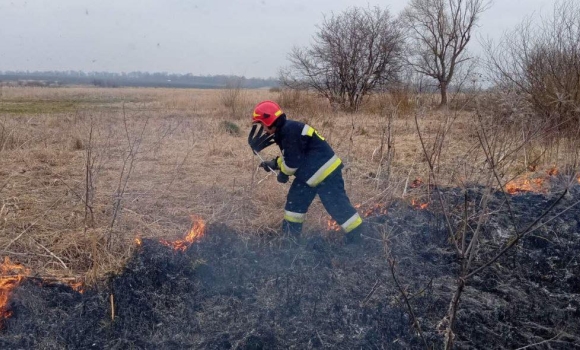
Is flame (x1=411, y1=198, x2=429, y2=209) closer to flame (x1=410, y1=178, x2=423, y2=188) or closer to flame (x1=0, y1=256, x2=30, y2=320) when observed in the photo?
flame (x1=410, y1=178, x2=423, y2=188)

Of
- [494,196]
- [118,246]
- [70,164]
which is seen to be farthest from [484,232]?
[70,164]

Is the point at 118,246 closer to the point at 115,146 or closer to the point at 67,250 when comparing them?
the point at 67,250

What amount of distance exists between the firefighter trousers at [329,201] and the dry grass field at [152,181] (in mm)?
382

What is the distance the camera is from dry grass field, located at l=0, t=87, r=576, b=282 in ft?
14.1

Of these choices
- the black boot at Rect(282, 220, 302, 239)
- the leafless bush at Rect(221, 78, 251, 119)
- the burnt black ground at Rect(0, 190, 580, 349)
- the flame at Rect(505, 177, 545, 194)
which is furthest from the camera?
the leafless bush at Rect(221, 78, 251, 119)

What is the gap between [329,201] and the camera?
15.0 ft

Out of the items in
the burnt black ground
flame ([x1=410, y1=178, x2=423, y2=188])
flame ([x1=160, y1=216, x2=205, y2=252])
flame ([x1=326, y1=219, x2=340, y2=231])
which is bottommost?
the burnt black ground

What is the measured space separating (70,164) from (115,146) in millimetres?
1450

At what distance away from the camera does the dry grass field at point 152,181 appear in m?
4.31

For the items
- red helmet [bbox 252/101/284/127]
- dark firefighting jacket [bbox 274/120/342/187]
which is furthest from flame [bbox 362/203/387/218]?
red helmet [bbox 252/101/284/127]

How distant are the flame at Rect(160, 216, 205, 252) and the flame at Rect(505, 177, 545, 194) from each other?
13.3ft

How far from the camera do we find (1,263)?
4.00 metres

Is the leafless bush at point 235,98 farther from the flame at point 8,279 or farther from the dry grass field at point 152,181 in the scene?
the flame at point 8,279

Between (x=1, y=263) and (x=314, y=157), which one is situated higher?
(x=314, y=157)
